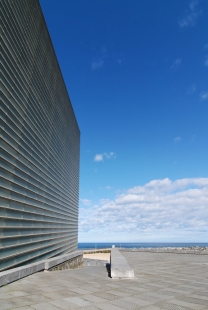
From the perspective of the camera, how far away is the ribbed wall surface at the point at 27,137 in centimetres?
1005

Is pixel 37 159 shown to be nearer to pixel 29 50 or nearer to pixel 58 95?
pixel 29 50

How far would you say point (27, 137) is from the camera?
12.8 m

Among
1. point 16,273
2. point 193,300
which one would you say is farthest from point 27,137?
point 193,300

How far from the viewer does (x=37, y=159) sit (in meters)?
14.9

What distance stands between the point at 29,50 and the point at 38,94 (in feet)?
9.50

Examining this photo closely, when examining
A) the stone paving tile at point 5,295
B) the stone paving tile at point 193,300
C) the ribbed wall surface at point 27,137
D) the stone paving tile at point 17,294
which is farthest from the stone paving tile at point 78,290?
the ribbed wall surface at point 27,137

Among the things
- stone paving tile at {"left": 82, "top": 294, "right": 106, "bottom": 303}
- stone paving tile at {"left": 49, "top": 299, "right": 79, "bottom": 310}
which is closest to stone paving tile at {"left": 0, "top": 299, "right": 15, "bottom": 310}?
stone paving tile at {"left": 49, "top": 299, "right": 79, "bottom": 310}

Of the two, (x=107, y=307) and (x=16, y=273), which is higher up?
(x=107, y=307)

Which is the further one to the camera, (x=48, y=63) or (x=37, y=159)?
(x=48, y=63)

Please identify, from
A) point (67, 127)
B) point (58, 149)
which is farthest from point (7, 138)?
point (67, 127)

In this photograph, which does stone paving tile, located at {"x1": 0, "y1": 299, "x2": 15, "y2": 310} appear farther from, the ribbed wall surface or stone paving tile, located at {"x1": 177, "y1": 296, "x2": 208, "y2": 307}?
the ribbed wall surface

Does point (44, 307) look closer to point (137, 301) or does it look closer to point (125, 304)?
point (125, 304)

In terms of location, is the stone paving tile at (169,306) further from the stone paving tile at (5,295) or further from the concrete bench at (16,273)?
the concrete bench at (16,273)

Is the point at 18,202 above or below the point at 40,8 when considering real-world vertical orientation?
below
